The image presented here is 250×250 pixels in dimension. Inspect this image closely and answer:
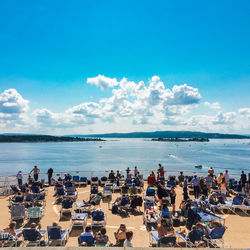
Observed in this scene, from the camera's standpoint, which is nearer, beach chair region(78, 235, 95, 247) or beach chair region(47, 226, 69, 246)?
beach chair region(78, 235, 95, 247)

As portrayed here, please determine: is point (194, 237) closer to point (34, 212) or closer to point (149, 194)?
point (149, 194)

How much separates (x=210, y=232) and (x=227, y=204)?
14.8 feet

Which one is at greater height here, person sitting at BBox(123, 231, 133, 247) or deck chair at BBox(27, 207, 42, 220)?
person sitting at BBox(123, 231, 133, 247)

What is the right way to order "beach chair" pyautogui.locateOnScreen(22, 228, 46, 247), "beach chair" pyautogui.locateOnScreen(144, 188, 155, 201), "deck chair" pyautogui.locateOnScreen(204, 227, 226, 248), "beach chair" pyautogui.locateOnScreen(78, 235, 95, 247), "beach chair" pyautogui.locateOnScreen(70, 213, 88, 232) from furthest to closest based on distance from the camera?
"beach chair" pyautogui.locateOnScreen(144, 188, 155, 201) < "beach chair" pyautogui.locateOnScreen(70, 213, 88, 232) < "deck chair" pyautogui.locateOnScreen(204, 227, 226, 248) < "beach chair" pyautogui.locateOnScreen(22, 228, 46, 247) < "beach chair" pyautogui.locateOnScreen(78, 235, 95, 247)

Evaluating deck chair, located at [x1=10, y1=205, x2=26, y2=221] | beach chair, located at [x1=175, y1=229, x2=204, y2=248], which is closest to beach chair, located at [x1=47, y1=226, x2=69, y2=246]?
deck chair, located at [x1=10, y1=205, x2=26, y2=221]

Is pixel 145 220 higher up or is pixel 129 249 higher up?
pixel 129 249

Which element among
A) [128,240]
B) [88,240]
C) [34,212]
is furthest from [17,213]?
[128,240]

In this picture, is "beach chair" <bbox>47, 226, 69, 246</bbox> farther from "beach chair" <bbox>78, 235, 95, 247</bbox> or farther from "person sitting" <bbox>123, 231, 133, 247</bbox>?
"person sitting" <bbox>123, 231, 133, 247</bbox>

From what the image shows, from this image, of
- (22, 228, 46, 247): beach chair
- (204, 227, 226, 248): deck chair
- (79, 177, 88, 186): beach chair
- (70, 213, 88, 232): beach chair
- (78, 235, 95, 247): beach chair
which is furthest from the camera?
(79, 177, 88, 186): beach chair

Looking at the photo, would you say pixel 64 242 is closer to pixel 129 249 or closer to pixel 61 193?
pixel 129 249

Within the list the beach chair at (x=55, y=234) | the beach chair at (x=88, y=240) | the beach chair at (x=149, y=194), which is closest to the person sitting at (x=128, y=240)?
the beach chair at (x=88, y=240)

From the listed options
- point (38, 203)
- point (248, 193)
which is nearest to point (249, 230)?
point (248, 193)

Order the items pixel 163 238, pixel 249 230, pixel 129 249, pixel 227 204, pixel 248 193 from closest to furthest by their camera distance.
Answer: pixel 129 249 < pixel 163 238 < pixel 249 230 < pixel 227 204 < pixel 248 193

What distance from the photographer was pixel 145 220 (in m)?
9.32
